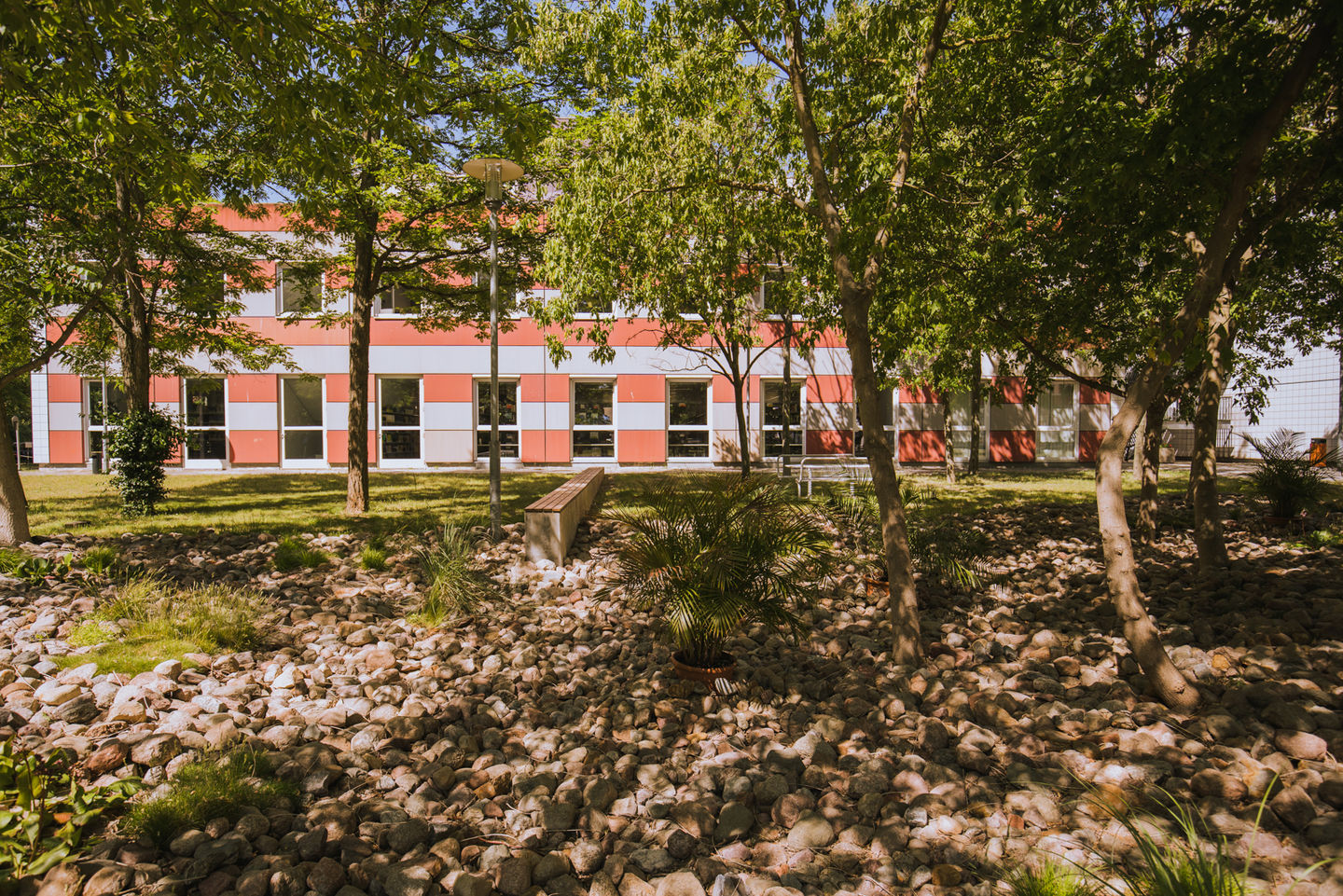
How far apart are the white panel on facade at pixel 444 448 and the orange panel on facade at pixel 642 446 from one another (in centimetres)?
421

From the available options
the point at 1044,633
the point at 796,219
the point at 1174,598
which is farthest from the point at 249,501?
the point at 1174,598

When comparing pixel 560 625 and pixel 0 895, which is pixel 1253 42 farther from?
pixel 0 895

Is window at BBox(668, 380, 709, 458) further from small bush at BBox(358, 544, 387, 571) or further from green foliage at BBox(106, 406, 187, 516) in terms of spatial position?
small bush at BBox(358, 544, 387, 571)

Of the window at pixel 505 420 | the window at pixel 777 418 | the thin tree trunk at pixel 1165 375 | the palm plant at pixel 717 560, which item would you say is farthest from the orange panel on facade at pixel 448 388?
the thin tree trunk at pixel 1165 375

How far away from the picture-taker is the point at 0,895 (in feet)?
6.86

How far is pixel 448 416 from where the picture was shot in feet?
63.7

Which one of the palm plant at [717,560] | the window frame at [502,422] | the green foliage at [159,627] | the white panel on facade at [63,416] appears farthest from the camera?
the window frame at [502,422]

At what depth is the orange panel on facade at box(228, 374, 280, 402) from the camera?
18.9m

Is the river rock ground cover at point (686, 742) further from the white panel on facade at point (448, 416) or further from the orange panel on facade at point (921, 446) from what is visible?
the orange panel on facade at point (921, 446)

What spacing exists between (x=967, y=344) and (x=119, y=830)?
24.4 ft

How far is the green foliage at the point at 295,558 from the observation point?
6637 millimetres

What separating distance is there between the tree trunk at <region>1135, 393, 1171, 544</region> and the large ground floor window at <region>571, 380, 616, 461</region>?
1379 cm

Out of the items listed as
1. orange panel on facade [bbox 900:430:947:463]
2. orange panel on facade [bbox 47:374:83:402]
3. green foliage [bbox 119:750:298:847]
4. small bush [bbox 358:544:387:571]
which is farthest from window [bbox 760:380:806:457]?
orange panel on facade [bbox 47:374:83:402]

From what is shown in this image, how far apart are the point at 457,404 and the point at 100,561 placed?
1371 cm
